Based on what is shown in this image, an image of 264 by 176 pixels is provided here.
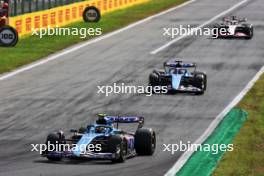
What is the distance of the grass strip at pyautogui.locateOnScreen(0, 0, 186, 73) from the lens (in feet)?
141

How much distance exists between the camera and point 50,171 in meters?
20.1

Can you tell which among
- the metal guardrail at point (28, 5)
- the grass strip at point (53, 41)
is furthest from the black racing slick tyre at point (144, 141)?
the metal guardrail at point (28, 5)

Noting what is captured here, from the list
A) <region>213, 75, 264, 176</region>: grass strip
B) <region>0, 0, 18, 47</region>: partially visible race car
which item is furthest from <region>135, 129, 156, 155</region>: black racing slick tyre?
<region>0, 0, 18, 47</region>: partially visible race car

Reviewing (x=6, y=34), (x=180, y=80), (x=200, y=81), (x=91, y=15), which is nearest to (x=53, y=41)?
(x=6, y=34)

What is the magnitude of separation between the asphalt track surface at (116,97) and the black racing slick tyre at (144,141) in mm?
221

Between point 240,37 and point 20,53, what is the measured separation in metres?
13.1

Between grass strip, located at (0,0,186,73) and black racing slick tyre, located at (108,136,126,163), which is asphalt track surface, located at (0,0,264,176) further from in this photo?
grass strip, located at (0,0,186,73)

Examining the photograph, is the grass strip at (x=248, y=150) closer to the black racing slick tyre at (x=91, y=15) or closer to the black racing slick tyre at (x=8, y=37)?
the black racing slick tyre at (x=8, y=37)

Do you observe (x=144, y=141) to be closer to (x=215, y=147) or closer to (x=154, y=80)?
(x=215, y=147)

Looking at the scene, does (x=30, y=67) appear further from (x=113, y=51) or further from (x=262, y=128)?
(x=262, y=128)

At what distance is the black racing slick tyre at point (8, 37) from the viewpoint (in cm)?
4162

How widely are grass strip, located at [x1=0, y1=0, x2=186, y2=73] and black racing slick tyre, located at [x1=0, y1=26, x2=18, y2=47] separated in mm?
704

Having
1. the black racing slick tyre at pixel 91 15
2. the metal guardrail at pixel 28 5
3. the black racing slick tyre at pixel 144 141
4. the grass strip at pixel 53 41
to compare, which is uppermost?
the metal guardrail at pixel 28 5

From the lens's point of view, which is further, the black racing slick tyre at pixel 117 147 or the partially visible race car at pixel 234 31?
the partially visible race car at pixel 234 31
